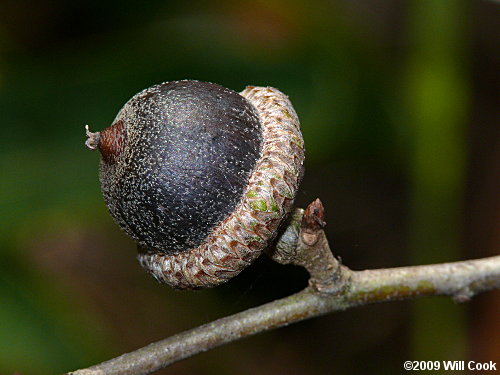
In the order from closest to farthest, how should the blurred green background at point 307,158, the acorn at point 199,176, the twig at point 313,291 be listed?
→ 1. the acorn at point 199,176
2. the twig at point 313,291
3. the blurred green background at point 307,158

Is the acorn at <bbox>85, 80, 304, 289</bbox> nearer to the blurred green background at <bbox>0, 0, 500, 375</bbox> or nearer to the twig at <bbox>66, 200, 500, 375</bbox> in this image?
the twig at <bbox>66, 200, 500, 375</bbox>

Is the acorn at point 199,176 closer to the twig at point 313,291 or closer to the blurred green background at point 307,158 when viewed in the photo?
the twig at point 313,291

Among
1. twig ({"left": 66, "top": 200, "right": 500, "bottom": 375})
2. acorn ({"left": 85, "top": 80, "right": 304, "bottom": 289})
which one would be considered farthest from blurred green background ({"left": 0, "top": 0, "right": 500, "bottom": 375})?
acorn ({"left": 85, "top": 80, "right": 304, "bottom": 289})

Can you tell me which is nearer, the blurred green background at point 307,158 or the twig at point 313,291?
the twig at point 313,291

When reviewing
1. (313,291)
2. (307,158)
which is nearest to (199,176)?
(313,291)

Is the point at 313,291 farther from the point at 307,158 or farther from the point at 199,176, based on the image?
the point at 307,158

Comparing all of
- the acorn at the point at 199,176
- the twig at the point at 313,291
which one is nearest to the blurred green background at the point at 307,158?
the twig at the point at 313,291

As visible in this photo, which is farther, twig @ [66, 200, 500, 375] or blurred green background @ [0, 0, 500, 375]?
blurred green background @ [0, 0, 500, 375]

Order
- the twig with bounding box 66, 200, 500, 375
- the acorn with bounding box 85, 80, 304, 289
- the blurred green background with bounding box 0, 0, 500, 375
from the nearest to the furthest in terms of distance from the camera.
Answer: the acorn with bounding box 85, 80, 304, 289, the twig with bounding box 66, 200, 500, 375, the blurred green background with bounding box 0, 0, 500, 375
